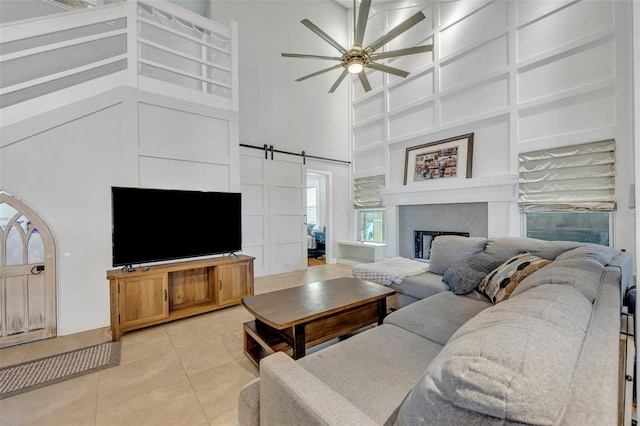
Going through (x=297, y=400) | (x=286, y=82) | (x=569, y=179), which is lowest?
(x=297, y=400)

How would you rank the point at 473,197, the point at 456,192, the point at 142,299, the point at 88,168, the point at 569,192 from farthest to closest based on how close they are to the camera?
the point at 456,192
the point at 473,197
the point at 569,192
the point at 88,168
the point at 142,299

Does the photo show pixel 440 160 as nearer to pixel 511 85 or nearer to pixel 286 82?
pixel 511 85

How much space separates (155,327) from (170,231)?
105cm

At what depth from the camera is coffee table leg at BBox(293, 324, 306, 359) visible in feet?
6.18

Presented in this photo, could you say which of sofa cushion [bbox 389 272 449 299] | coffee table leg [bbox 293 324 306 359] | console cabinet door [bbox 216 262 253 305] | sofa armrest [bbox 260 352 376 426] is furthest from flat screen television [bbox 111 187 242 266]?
sofa armrest [bbox 260 352 376 426]

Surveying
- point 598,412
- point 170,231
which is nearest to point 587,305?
point 598,412

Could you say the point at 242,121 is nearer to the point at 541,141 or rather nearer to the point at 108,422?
the point at 108,422

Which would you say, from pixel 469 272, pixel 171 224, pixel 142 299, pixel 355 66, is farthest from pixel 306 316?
pixel 355 66

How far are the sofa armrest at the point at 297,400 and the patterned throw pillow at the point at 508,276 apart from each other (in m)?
1.81

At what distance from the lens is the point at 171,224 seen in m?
3.10

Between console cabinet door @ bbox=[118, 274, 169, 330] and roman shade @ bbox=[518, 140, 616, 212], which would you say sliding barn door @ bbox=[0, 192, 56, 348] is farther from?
roman shade @ bbox=[518, 140, 616, 212]

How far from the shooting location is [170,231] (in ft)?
10.1

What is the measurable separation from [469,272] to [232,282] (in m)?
2.71

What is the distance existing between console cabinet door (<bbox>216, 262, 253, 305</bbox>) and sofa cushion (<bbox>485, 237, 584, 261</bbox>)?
115 inches
